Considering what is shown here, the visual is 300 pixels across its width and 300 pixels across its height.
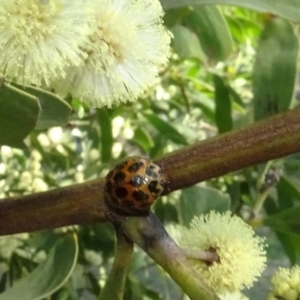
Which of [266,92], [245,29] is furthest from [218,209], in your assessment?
[245,29]

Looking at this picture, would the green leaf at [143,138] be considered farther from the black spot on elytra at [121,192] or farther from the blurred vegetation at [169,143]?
the black spot on elytra at [121,192]

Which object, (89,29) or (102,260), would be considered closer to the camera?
(89,29)

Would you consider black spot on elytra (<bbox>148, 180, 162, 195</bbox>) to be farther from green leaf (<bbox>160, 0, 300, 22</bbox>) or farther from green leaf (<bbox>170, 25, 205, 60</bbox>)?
green leaf (<bbox>170, 25, 205, 60</bbox>)

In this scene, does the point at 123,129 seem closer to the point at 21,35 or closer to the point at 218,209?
the point at 218,209

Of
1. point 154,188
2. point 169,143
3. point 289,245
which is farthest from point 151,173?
point 169,143

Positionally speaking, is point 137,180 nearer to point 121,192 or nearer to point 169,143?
point 121,192

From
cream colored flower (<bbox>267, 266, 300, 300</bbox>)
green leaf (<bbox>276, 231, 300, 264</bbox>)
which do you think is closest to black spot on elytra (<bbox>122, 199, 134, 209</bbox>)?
cream colored flower (<bbox>267, 266, 300, 300</bbox>)
